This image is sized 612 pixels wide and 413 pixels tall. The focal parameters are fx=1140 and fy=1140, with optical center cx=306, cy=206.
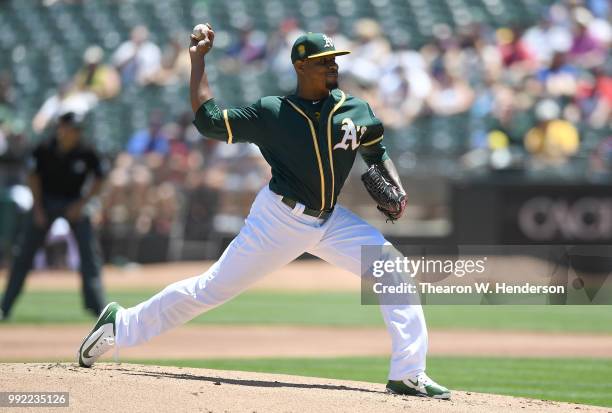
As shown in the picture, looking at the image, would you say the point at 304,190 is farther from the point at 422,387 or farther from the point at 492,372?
the point at 492,372

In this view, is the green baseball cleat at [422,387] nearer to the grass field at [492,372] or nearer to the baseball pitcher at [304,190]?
the baseball pitcher at [304,190]

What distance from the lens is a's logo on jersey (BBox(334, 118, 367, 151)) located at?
636 cm

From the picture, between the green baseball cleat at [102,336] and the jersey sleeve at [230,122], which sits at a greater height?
the jersey sleeve at [230,122]

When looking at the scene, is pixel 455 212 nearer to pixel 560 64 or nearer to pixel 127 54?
pixel 560 64

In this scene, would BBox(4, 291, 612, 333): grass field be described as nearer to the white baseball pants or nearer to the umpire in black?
the umpire in black

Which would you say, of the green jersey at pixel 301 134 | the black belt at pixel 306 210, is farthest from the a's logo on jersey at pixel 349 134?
the black belt at pixel 306 210

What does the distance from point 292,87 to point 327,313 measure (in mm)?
5888

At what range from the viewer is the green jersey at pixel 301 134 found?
6.34 metres

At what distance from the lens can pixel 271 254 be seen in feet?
21.1

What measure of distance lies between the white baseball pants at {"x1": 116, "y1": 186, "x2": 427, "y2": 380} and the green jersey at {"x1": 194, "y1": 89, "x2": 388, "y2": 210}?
130mm

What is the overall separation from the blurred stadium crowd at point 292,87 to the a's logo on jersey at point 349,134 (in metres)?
10.4

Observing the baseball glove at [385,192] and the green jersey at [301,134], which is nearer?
the green jersey at [301,134]

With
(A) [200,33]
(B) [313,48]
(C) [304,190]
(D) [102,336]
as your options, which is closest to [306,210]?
(C) [304,190]

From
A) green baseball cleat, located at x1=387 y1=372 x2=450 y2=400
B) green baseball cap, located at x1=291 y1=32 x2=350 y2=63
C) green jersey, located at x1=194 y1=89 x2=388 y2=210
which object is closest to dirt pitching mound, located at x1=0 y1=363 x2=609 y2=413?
green baseball cleat, located at x1=387 y1=372 x2=450 y2=400
